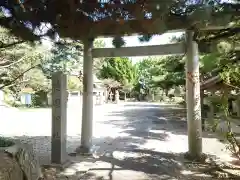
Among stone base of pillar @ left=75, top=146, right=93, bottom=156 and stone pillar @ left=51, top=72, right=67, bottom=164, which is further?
stone base of pillar @ left=75, top=146, right=93, bottom=156

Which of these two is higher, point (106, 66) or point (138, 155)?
point (106, 66)

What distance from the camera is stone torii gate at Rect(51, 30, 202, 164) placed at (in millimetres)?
6191

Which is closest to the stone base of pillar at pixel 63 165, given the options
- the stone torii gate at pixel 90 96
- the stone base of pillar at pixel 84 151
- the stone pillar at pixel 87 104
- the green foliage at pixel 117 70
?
the stone torii gate at pixel 90 96

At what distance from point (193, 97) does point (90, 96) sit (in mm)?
2412

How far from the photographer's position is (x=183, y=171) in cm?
573

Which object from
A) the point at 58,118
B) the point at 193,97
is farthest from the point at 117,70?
the point at 58,118

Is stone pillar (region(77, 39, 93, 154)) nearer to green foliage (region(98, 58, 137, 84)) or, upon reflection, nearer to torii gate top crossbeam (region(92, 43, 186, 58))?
torii gate top crossbeam (region(92, 43, 186, 58))

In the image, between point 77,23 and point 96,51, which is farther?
point 96,51

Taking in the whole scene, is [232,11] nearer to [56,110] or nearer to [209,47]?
[209,47]

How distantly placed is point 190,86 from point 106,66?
3040 centimetres

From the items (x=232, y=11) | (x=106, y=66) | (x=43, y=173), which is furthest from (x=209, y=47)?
(x=106, y=66)

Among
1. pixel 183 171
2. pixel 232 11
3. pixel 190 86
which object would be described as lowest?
pixel 183 171

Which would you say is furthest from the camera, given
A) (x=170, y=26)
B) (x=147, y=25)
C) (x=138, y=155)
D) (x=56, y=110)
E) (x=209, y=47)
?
(x=138, y=155)

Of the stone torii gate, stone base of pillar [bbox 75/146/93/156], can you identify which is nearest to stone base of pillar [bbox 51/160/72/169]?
the stone torii gate
